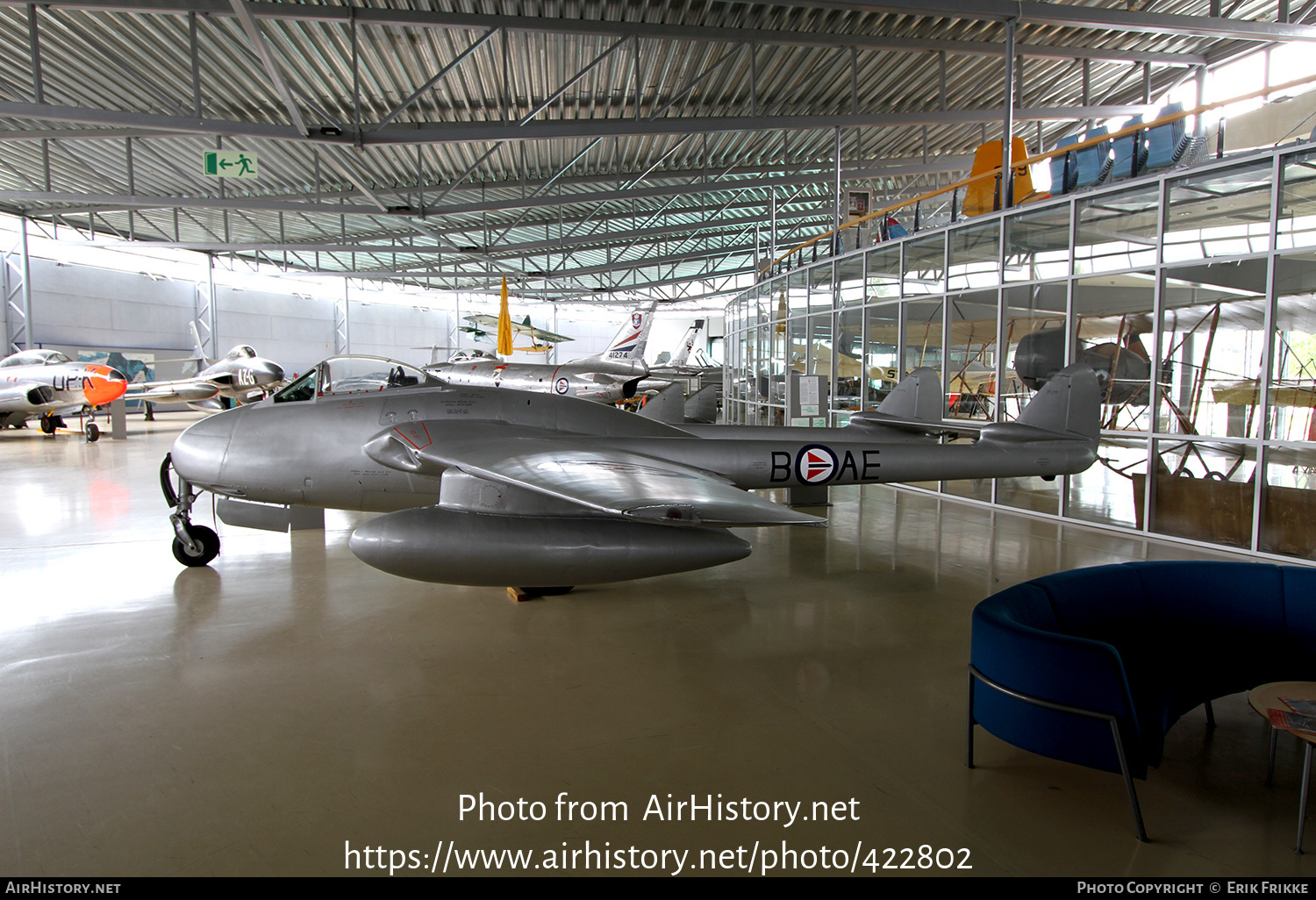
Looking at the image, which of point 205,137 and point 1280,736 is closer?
point 1280,736

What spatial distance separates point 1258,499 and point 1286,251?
2.60m

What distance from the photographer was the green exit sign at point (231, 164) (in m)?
11.6

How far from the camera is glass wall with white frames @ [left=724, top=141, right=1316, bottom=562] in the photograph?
6520 mm

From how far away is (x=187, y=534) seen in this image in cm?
612

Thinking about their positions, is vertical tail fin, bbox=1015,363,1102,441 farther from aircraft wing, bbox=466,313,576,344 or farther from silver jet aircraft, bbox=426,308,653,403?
aircraft wing, bbox=466,313,576,344

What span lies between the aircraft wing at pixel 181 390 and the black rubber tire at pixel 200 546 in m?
18.3

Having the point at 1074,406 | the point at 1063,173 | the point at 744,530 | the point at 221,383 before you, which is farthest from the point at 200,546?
the point at 221,383

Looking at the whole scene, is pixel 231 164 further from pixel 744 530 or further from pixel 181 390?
pixel 181 390

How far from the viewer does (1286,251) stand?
21.1 feet

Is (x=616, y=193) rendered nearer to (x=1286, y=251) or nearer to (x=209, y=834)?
(x=1286, y=251)

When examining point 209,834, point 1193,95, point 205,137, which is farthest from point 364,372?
point 1193,95
